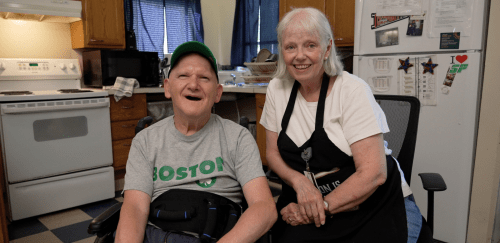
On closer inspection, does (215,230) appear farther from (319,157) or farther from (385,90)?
(385,90)

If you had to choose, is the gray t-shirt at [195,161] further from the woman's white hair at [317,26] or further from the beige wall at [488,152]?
the beige wall at [488,152]

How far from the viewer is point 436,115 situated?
195 cm

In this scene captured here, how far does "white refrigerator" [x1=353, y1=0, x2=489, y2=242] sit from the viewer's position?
5.98ft

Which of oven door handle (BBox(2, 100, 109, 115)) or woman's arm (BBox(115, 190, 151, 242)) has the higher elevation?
oven door handle (BBox(2, 100, 109, 115))

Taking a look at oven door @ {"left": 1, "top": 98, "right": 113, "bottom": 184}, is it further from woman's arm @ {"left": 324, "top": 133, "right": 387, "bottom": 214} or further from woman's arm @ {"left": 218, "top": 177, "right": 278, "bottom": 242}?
woman's arm @ {"left": 324, "top": 133, "right": 387, "bottom": 214}

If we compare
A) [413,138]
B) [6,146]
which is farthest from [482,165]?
[6,146]

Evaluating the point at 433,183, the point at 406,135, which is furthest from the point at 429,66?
the point at 433,183

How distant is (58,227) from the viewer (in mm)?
2361

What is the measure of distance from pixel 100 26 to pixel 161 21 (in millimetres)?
1172

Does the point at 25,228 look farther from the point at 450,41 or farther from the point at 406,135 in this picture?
the point at 450,41

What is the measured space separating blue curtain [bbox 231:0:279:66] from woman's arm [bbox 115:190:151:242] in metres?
3.19

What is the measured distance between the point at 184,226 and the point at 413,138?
921 mm

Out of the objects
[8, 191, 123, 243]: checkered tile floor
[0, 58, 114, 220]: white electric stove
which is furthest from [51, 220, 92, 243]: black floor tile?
[0, 58, 114, 220]: white electric stove

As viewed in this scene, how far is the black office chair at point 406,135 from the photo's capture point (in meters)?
1.24
